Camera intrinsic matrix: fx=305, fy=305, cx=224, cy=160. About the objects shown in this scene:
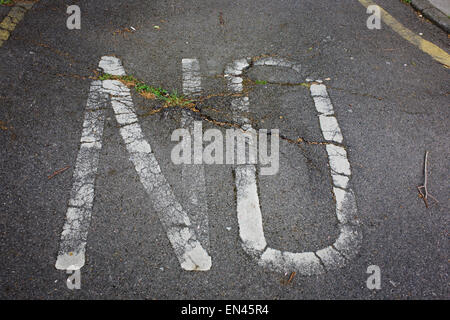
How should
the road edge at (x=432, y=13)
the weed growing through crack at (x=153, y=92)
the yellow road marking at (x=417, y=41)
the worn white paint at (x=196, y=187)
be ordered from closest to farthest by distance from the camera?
1. the worn white paint at (x=196, y=187)
2. the weed growing through crack at (x=153, y=92)
3. the yellow road marking at (x=417, y=41)
4. the road edge at (x=432, y=13)

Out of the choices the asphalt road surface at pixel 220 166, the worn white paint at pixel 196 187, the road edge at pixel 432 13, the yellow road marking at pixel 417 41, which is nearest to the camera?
the asphalt road surface at pixel 220 166

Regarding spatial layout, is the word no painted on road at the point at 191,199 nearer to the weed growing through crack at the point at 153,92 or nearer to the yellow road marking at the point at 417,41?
the weed growing through crack at the point at 153,92

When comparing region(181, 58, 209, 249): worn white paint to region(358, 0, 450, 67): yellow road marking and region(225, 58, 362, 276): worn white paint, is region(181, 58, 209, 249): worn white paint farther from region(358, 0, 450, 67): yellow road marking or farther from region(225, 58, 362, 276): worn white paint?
region(358, 0, 450, 67): yellow road marking

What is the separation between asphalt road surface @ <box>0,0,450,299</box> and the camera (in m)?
2.28

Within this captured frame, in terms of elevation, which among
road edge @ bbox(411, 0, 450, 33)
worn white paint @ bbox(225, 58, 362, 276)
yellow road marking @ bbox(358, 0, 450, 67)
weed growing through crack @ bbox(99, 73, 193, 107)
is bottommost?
worn white paint @ bbox(225, 58, 362, 276)

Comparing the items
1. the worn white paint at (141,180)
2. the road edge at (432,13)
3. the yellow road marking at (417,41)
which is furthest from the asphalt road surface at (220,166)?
the road edge at (432,13)

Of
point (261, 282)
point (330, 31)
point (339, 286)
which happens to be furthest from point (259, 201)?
point (330, 31)

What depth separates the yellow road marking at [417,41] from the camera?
4188 mm

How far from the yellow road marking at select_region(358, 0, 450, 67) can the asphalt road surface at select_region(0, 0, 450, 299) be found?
0.13 metres

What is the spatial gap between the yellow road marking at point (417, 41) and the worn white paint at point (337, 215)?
2112 millimetres

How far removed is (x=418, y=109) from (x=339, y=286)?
2.38 metres

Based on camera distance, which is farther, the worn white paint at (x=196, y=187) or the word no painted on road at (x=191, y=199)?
the worn white paint at (x=196, y=187)

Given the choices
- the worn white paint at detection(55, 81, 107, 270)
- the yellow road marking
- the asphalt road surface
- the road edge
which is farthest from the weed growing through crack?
the road edge

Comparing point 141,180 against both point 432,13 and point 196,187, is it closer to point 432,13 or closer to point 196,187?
point 196,187
